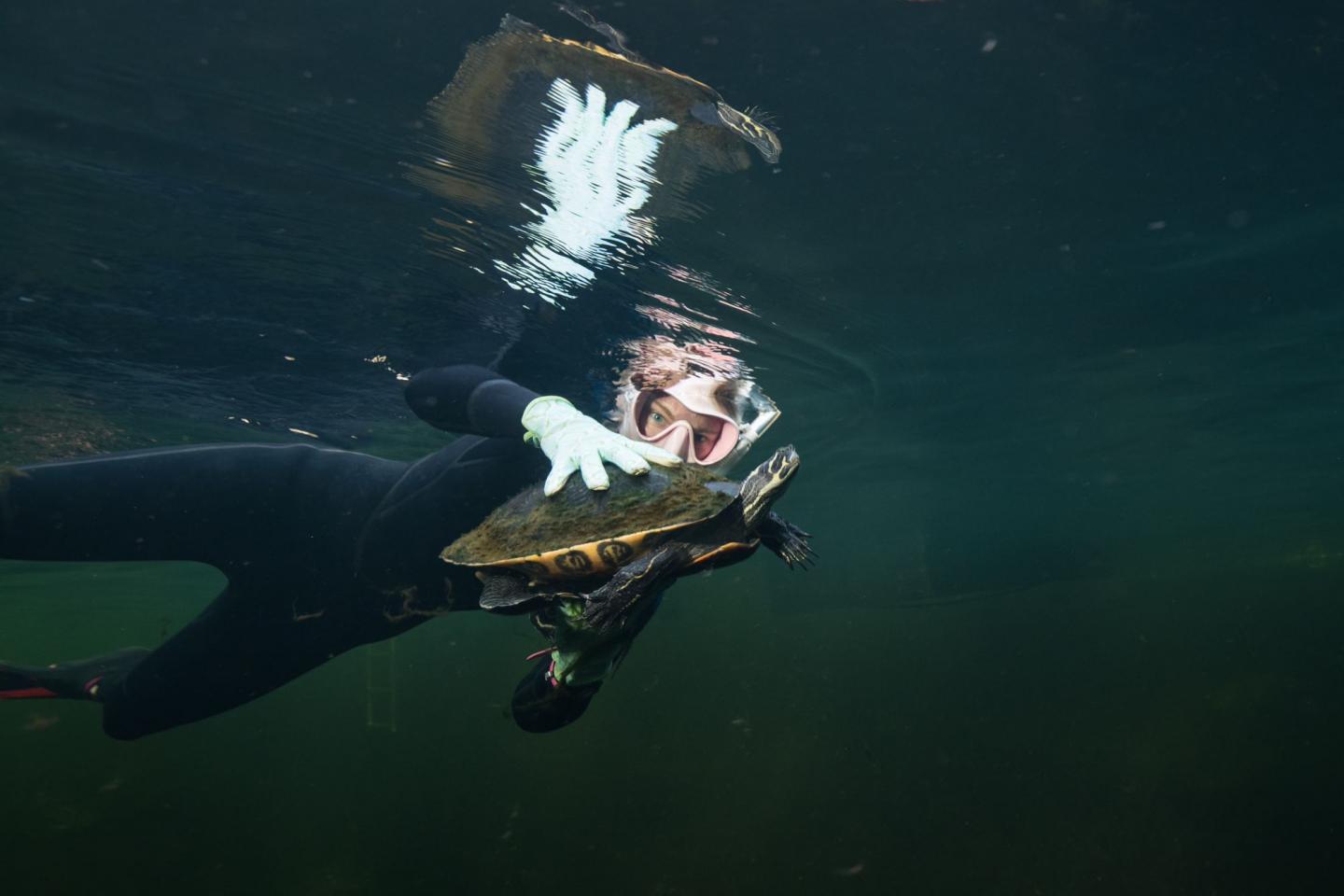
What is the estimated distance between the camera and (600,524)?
9.02 feet

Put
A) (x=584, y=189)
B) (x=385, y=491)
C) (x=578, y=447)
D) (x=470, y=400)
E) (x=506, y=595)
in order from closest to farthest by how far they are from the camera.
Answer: (x=506, y=595) → (x=578, y=447) → (x=470, y=400) → (x=385, y=491) → (x=584, y=189)

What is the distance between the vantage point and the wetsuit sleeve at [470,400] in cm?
400

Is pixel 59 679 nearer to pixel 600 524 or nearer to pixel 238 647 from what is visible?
pixel 238 647

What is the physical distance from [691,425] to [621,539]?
2.91 metres

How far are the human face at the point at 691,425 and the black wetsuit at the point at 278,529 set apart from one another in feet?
4.13

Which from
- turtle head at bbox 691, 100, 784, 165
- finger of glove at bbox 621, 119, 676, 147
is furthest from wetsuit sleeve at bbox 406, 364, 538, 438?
turtle head at bbox 691, 100, 784, 165

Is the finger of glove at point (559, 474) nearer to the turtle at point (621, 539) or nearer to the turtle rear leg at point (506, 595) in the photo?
the turtle at point (621, 539)

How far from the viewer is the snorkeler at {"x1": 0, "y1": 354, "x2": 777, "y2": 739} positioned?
4164mm

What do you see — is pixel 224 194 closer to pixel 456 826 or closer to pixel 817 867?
pixel 817 867

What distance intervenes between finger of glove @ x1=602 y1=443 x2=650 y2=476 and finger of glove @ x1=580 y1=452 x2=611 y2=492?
0.06 metres

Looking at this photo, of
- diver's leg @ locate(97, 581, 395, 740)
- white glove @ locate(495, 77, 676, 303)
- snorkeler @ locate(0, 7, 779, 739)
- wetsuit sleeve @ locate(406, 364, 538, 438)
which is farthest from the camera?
white glove @ locate(495, 77, 676, 303)

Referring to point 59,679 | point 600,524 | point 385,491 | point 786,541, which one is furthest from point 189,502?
point 786,541

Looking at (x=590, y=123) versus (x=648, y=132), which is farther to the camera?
(x=648, y=132)

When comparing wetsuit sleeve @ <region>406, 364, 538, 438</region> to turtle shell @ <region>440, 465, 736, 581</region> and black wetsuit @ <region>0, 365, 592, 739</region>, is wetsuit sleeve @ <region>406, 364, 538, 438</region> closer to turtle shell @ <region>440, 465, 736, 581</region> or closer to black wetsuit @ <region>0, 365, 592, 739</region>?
black wetsuit @ <region>0, 365, 592, 739</region>
